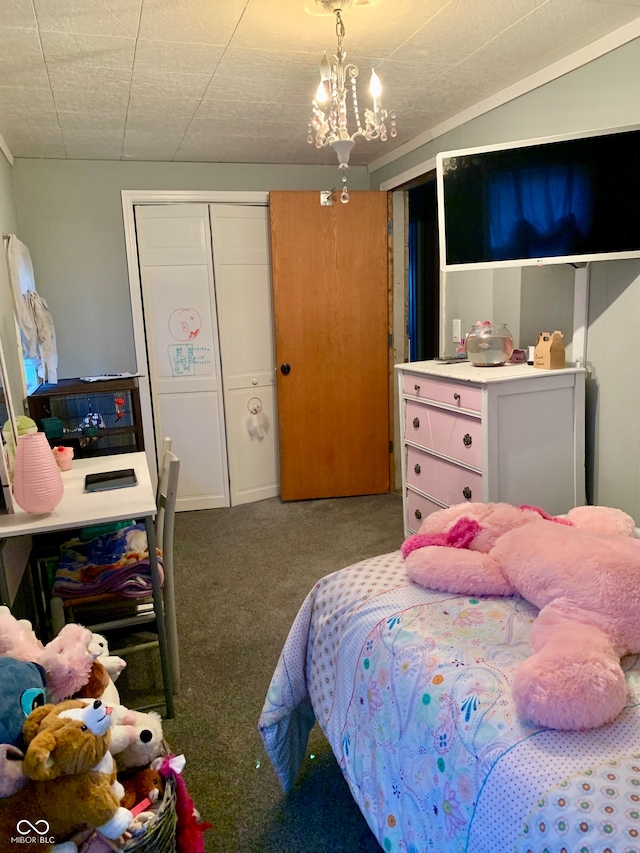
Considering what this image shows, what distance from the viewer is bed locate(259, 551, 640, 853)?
86 centimetres

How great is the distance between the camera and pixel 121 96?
2.71 m

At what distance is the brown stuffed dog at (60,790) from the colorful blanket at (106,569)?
867mm

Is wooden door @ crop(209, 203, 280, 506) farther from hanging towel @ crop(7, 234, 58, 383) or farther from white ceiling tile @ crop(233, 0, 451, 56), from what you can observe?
white ceiling tile @ crop(233, 0, 451, 56)

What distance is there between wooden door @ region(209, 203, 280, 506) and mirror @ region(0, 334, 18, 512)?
1963mm

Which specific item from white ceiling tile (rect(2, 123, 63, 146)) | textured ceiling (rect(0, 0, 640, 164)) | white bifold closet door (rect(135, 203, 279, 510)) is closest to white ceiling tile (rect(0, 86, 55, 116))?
textured ceiling (rect(0, 0, 640, 164))

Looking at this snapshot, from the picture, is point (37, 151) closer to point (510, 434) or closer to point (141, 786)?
point (510, 434)

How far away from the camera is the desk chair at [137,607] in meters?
1.95

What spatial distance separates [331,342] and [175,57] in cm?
209

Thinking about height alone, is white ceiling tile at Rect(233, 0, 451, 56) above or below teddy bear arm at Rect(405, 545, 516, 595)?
above

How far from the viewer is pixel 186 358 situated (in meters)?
4.08

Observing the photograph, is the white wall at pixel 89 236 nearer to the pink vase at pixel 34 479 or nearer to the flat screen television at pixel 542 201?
the flat screen television at pixel 542 201

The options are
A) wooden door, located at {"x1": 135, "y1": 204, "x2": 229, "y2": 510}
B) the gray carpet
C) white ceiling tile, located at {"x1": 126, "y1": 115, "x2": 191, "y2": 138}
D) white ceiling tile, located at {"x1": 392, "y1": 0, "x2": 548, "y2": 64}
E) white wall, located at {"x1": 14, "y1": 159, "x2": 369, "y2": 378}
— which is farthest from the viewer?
wooden door, located at {"x1": 135, "y1": 204, "x2": 229, "y2": 510}

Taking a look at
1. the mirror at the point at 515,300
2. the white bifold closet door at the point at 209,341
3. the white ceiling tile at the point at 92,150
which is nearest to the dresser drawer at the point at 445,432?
the mirror at the point at 515,300

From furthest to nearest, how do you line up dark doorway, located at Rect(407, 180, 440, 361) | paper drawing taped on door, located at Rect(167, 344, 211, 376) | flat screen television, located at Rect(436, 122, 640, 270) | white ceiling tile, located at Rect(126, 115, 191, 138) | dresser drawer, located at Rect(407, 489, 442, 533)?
dark doorway, located at Rect(407, 180, 440, 361) → paper drawing taped on door, located at Rect(167, 344, 211, 376) → white ceiling tile, located at Rect(126, 115, 191, 138) → dresser drawer, located at Rect(407, 489, 442, 533) → flat screen television, located at Rect(436, 122, 640, 270)
